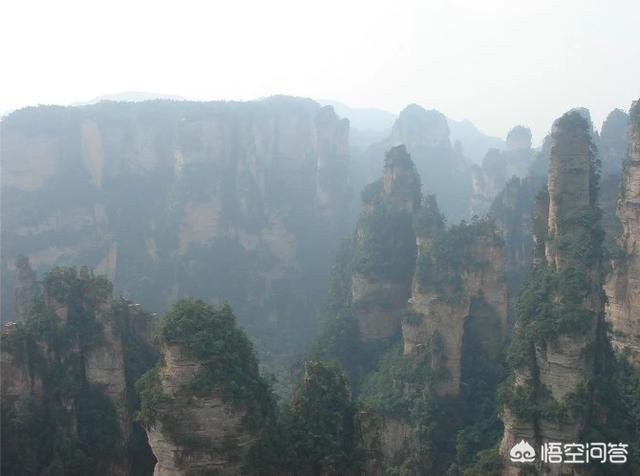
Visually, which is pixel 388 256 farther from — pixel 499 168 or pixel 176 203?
pixel 499 168

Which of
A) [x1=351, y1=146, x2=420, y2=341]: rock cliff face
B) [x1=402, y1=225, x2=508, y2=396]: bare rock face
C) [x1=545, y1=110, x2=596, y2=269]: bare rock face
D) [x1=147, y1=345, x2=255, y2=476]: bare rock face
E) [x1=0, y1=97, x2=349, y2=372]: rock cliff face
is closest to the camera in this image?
[x1=147, y1=345, x2=255, y2=476]: bare rock face

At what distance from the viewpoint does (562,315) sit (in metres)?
18.7

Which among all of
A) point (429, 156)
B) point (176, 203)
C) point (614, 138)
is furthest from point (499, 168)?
point (176, 203)

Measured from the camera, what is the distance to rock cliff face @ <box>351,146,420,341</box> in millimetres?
32844

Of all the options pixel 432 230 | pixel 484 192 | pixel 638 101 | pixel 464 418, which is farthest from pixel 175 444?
pixel 484 192

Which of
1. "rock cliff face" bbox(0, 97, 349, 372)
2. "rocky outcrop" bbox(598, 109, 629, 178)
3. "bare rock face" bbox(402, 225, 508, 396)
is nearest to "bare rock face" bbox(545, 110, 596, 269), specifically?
"bare rock face" bbox(402, 225, 508, 396)

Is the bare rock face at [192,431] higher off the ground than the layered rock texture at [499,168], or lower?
lower

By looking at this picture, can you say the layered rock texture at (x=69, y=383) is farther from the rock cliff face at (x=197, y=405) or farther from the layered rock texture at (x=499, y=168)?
the layered rock texture at (x=499, y=168)

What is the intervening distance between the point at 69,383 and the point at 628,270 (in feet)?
67.3

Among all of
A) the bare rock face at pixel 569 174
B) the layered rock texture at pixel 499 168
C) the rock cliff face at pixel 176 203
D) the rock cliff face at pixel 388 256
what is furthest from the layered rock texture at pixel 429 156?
the bare rock face at pixel 569 174

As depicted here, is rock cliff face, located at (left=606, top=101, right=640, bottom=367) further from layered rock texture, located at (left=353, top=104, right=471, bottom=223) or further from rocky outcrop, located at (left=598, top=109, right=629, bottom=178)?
layered rock texture, located at (left=353, top=104, right=471, bottom=223)

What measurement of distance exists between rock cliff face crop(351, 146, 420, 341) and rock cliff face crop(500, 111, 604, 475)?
11977 millimetres

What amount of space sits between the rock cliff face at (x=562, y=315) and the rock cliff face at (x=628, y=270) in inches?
173

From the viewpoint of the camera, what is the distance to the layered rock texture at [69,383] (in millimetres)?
17297
